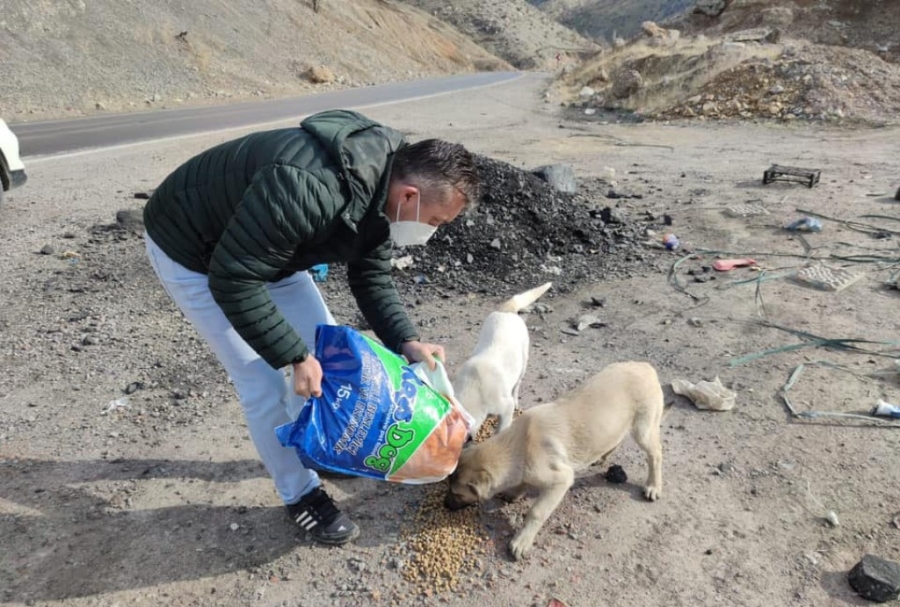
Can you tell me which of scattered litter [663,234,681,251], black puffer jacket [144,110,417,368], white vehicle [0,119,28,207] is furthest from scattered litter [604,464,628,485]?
white vehicle [0,119,28,207]

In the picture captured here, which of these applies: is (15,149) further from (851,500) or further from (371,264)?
(851,500)

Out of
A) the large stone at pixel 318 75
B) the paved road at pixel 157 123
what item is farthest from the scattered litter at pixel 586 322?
the large stone at pixel 318 75

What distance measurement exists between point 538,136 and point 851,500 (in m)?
13.0

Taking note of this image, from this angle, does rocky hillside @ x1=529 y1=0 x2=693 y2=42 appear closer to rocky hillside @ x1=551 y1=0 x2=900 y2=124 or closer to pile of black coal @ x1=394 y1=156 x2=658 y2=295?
rocky hillside @ x1=551 y1=0 x2=900 y2=124

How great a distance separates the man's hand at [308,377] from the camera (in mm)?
2404

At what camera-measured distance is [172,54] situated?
84.5ft

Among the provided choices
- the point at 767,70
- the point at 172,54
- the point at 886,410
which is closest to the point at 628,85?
the point at 767,70

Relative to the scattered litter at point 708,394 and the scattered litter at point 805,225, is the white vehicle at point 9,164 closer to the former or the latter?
the scattered litter at point 708,394

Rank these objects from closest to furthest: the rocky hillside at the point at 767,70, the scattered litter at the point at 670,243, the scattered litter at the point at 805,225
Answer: the scattered litter at the point at 670,243
the scattered litter at the point at 805,225
the rocky hillside at the point at 767,70

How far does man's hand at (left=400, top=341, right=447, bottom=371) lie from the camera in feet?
9.51

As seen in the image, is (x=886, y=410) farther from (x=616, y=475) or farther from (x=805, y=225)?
(x=805, y=225)

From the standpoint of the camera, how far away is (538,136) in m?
15.1

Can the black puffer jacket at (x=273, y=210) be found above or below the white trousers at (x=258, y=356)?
above

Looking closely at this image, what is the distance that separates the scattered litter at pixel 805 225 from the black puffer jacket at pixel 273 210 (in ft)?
20.5
